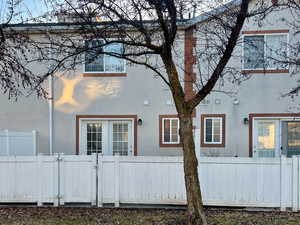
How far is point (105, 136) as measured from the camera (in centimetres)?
1286

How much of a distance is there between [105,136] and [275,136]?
6273mm

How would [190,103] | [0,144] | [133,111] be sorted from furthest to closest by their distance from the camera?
[133,111] → [0,144] → [190,103]

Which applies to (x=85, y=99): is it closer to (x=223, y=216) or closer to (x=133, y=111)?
(x=133, y=111)

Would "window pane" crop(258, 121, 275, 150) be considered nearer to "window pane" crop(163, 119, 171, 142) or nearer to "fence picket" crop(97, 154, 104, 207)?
"window pane" crop(163, 119, 171, 142)

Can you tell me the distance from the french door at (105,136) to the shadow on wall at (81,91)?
738 millimetres

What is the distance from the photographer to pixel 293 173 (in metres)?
7.51

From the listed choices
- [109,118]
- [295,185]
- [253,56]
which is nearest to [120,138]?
[109,118]

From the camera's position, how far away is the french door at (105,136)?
1277cm

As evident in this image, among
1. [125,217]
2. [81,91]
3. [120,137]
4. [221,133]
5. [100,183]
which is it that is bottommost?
[125,217]

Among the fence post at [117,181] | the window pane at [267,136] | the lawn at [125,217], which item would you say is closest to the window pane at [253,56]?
the window pane at [267,136]

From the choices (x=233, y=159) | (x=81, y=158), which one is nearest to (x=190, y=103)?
(x=233, y=159)

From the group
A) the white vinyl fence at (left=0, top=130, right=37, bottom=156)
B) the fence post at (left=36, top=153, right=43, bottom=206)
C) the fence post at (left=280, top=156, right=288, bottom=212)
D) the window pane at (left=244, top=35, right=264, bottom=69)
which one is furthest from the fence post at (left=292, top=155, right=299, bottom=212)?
the white vinyl fence at (left=0, top=130, right=37, bottom=156)

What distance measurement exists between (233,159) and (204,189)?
97cm

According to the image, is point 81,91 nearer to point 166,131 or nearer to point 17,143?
point 17,143
